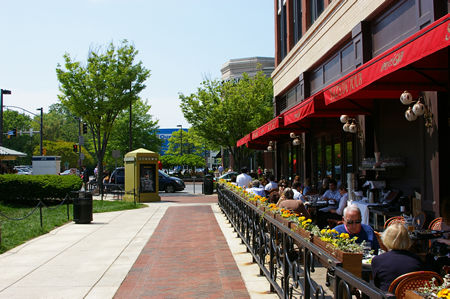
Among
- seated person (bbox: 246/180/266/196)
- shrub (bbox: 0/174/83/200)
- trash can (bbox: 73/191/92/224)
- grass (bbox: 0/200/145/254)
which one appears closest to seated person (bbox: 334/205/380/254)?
seated person (bbox: 246/180/266/196)

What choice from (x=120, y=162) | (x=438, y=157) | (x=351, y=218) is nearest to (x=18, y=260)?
(x=351, y=218)

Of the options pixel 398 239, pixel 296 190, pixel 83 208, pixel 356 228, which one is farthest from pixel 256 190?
pixel 398 239

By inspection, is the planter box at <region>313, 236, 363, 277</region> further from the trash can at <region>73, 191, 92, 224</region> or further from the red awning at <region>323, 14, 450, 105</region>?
the trash can at <region>73, 191, 92, 224</region>

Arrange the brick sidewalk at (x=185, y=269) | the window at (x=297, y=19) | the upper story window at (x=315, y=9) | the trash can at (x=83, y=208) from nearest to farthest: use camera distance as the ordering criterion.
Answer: the brick sidewalk at (x=185, y=269)
the trash can at (x=83, y=208)
the upper story window at (x=315, y=9)
the window at (x=297, y=19)

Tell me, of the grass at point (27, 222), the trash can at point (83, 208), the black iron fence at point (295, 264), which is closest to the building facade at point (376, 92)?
the black iron fence at point (295, 264)

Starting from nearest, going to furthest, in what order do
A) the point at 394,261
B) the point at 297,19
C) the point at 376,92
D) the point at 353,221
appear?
the point at 394,261, the point at 353,221, the point at 376,92, the point at 297,19

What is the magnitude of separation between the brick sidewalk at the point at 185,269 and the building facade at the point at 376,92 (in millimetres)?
3576

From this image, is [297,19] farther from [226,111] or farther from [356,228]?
[356,228]

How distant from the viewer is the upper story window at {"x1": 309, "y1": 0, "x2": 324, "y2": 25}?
59.9ft

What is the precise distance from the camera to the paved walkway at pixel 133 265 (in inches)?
271

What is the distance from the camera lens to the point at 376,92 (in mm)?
9320

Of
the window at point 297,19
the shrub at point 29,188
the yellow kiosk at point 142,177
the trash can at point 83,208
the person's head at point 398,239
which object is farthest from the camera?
the yellow kiosk at point 142,177

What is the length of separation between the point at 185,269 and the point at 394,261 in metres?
5.02

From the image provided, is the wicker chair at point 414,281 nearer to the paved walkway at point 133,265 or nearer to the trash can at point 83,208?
the paved walkway at point 133,265
